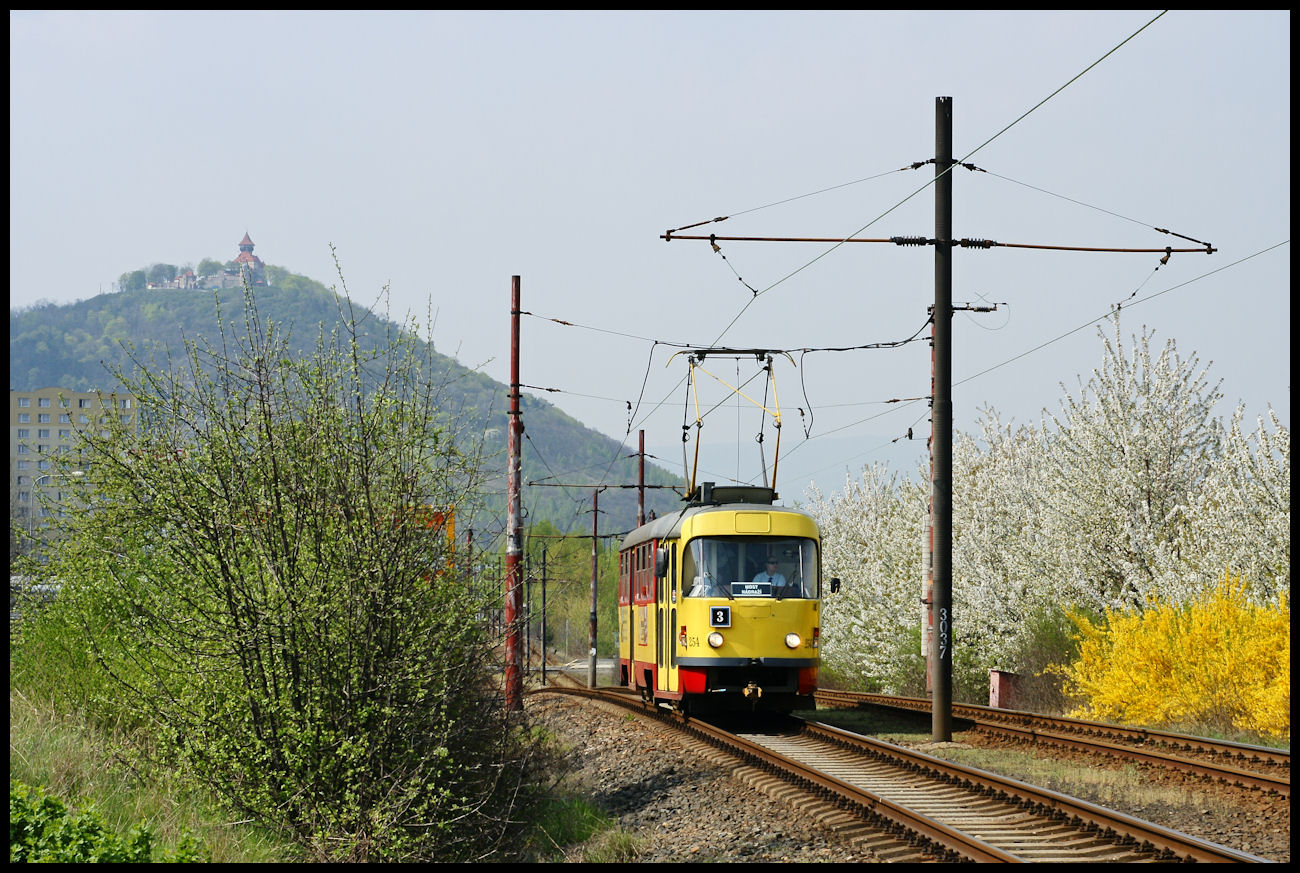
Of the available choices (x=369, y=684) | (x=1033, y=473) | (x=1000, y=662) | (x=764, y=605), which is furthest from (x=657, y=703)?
(x=1033, y=473)

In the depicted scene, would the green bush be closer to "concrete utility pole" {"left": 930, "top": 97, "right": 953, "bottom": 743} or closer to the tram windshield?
the tram windshield

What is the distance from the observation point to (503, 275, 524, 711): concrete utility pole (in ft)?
41.3

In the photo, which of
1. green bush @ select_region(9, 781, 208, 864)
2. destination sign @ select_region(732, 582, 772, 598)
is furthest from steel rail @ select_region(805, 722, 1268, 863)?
green bush @ select_region(9, 781, 208, 864)

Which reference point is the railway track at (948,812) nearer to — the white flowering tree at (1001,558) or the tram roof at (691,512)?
the tram roof at (691,512)

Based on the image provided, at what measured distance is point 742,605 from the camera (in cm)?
1778

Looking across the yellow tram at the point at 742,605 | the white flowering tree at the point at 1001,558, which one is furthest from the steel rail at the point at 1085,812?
the white flowering tree at the point at 1001,558

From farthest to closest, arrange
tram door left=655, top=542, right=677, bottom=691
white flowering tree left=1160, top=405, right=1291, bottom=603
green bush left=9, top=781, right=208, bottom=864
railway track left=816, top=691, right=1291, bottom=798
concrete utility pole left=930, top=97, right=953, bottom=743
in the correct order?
white flowering tree left=1160, top=405, right=1291, bottom=603
tram door left=655, top=542, right=677, bottom=691
concrete utility pole left=930, top=97, right=953, bottom=743
railway track left=816, top=691, right=1291, bottom=798
green bush left=9, top=781, right=208, bottom=864

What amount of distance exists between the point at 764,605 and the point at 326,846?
870 centimetres

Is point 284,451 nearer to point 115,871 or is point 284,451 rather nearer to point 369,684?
point 369,684

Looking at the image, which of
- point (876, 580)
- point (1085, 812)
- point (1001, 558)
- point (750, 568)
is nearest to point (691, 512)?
point (750, 568)

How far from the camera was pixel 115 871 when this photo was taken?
7.41 meters

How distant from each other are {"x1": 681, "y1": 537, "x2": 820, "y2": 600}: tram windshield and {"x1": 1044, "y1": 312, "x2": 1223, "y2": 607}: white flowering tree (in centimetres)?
1211

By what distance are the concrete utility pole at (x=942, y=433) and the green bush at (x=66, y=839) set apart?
1063cm

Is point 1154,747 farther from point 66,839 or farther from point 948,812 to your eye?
point 66,839
